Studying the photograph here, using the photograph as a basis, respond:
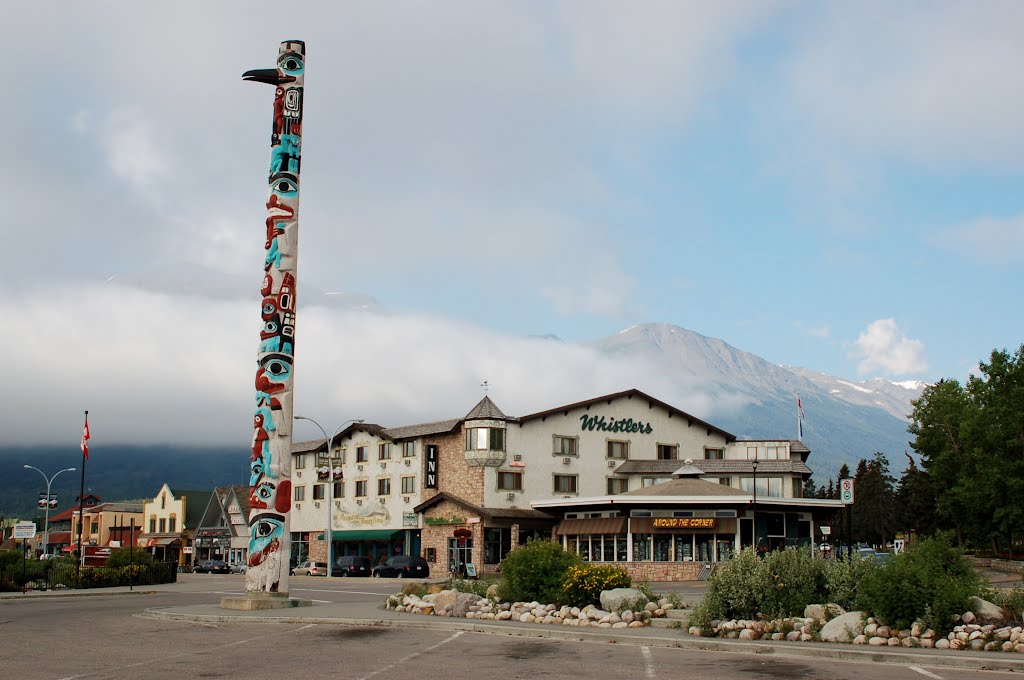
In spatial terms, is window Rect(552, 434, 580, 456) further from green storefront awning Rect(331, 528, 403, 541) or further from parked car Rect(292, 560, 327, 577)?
parked car Rect(292, 560, 327, 577)

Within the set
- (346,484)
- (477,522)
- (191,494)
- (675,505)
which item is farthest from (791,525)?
(191,494)

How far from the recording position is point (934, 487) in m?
87.0

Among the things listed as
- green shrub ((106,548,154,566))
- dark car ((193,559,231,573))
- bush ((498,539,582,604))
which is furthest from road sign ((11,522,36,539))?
dark car ((193,559,231,573))

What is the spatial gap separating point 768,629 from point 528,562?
7597 millimetres

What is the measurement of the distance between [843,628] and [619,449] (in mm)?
57499

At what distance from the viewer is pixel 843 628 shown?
20.3m

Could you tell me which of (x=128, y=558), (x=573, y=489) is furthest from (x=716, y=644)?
(x=573, y=489)

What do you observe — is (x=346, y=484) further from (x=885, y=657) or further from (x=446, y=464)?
(x=885, y=657)

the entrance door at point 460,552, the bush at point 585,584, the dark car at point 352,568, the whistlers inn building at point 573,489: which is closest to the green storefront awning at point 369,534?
the whistlers inn building at point 573,489

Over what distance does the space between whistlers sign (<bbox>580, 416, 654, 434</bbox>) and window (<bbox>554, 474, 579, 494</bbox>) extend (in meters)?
3.79

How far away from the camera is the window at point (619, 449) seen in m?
77.4

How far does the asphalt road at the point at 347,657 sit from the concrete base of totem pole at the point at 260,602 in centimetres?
404

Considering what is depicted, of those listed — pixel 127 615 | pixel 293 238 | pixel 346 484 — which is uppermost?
pixel 293 238

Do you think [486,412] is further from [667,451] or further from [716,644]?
[716,644]
